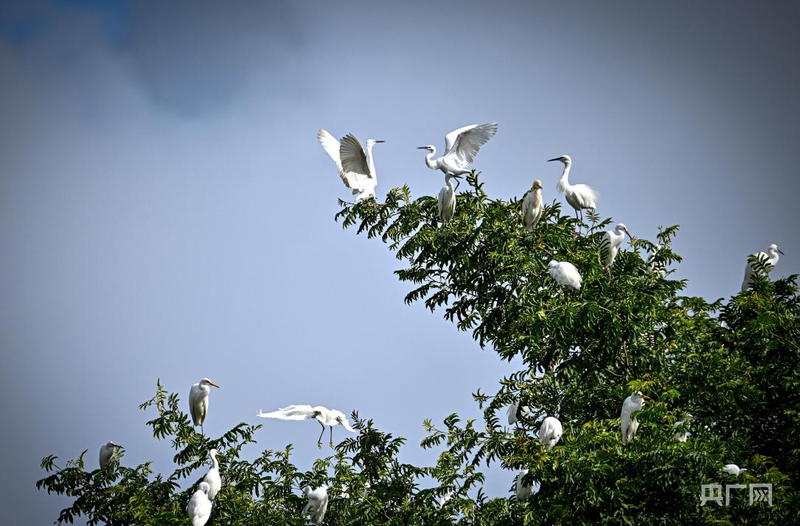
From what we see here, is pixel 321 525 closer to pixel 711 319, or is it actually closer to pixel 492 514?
pixel 492 514

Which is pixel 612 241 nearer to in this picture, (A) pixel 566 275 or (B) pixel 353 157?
(A) pixel 566 275

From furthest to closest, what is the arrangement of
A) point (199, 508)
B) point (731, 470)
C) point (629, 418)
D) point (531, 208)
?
1. point (531, 208)
2. point (199, 508)
3. point (629, 418)
4. point (731, 470)

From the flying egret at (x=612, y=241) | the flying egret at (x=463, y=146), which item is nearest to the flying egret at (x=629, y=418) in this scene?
the flying egret at (x=612, y=241)

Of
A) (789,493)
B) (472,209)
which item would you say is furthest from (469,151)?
(789,493)

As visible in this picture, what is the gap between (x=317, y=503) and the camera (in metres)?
8.00

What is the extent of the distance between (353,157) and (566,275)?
4.32 metres

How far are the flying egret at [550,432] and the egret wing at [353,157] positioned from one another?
16.3 ft

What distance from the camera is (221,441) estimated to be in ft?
25.6

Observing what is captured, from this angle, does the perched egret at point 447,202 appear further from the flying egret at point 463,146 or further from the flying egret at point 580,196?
the flying egret at point 580,196

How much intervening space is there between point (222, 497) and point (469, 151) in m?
5.18

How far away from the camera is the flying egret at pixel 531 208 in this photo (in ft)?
29.7

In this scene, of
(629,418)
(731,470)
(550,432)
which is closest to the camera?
(731,470)

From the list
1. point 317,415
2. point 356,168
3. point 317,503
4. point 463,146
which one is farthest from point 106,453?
point 463,146

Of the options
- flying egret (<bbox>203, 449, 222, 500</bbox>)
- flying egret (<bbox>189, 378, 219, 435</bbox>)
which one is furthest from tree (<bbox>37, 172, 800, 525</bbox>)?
flying egret (<bbox>189, 378, 219, 435</bbox>)
